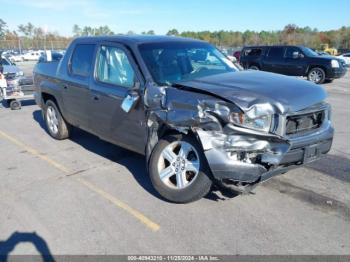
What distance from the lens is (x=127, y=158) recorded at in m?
5.67

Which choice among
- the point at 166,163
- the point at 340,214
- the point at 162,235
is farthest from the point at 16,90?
the point at 340,214

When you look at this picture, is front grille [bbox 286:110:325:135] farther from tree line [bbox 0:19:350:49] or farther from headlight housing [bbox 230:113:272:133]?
tree line [bbox 0:19:350:49]

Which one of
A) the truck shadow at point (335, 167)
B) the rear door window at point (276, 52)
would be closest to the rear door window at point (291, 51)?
the rear door window at point (276, 52)

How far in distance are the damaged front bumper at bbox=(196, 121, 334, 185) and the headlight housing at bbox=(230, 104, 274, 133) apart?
8 centimetres

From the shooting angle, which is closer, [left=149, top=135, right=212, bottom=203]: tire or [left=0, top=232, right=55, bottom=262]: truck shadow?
[left=0, top=232, right=55, bottom=262]: truck shadow

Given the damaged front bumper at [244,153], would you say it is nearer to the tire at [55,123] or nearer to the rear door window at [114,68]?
the rear door window at [114,68]

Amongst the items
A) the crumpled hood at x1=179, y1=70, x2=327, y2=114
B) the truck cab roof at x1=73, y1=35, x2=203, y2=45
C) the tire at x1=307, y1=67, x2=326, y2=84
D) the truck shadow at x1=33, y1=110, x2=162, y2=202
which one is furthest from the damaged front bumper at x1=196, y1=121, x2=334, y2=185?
the tire at x1=307, y1=67, x2=326, y2=84

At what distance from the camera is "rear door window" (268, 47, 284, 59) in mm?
17688

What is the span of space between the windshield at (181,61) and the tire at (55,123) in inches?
108

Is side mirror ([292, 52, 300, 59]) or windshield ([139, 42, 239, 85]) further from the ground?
windshield ([139, 42, 239, 85])

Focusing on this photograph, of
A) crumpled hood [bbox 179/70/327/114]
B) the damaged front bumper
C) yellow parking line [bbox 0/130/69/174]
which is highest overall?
crumpled hood [bbox 179/70/327/114]

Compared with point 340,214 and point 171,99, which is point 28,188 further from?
point 340,214

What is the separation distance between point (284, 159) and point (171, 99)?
4.39ft

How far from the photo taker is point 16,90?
10.2m
